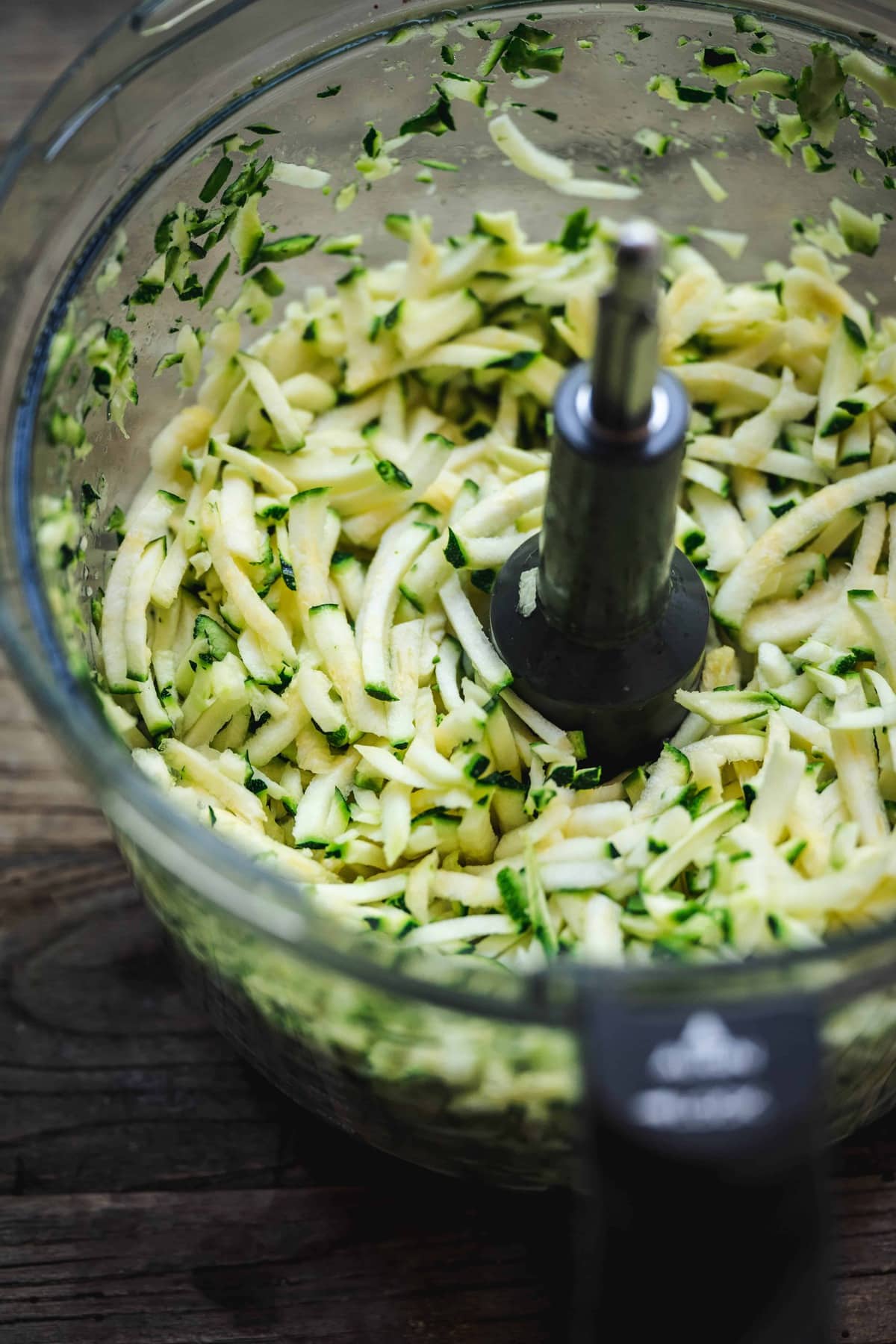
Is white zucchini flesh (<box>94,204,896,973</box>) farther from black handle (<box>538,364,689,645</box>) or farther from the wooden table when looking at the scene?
the wooden table

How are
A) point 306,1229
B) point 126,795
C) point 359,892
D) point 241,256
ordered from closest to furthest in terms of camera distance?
point 126,795, point 359,892, point 306,1229, point 241,256

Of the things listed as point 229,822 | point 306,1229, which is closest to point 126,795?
point 229,822

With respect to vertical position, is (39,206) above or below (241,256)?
above

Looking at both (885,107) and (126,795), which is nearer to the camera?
(126,795)

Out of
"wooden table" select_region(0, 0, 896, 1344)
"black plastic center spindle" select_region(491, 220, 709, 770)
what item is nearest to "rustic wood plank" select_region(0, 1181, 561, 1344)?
"wooden table" select_region(0, 0, 896, 1344)

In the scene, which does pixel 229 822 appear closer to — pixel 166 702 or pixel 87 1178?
pixel 166 702

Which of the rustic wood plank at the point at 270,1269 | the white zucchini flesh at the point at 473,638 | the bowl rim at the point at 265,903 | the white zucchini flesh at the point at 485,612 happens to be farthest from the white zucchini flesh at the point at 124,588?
the rustic wood plank at the point at 270,1269

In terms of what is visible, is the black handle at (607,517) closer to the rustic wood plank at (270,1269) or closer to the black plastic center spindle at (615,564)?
the black plastic center spindle at (615,564)
